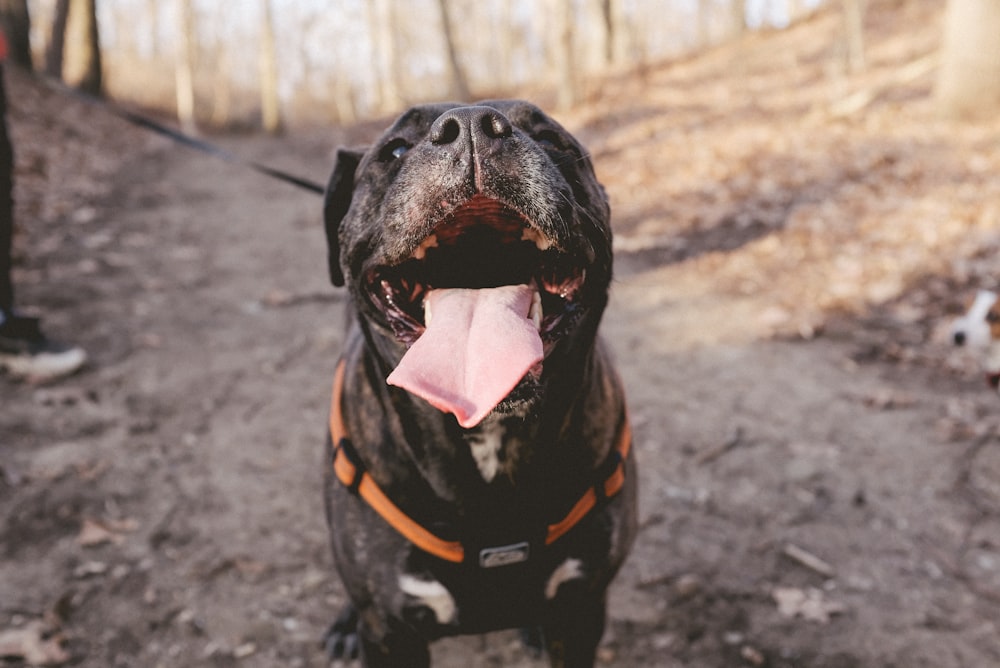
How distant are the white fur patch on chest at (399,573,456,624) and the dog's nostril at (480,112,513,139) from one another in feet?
3.96

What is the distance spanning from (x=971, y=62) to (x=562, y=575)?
8.54 meters

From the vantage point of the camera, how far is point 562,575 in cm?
208

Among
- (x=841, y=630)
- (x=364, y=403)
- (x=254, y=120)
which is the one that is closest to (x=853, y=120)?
(x=841, y=630)

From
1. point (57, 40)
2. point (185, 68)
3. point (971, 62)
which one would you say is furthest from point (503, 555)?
point (185, 68)

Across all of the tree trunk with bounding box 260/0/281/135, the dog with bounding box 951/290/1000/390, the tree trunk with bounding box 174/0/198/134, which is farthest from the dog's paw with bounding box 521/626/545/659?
the tree trunk with bounding box 260/0/281/135

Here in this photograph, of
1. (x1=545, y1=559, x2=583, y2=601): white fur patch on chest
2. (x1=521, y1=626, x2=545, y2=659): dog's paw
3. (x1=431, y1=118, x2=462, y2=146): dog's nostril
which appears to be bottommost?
(x1=521, y1=626, x2=545, y2=659): dog's paw

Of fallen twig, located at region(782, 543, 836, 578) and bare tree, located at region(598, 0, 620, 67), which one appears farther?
bare tree, located at region(598, 0, 620, 67)

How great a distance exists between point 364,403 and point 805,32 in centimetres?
2103

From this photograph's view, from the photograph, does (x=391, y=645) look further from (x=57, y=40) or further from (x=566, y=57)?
(x=57, y=40)

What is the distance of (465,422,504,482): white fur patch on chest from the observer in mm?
1938

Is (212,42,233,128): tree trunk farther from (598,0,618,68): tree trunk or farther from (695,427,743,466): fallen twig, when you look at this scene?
(695,427,743,466): fallen twig

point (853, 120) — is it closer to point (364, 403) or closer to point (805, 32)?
point (364, 403)

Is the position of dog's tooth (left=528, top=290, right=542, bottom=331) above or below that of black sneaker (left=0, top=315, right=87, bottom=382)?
above

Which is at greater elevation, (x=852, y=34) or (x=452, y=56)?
(x=452, y=56)
